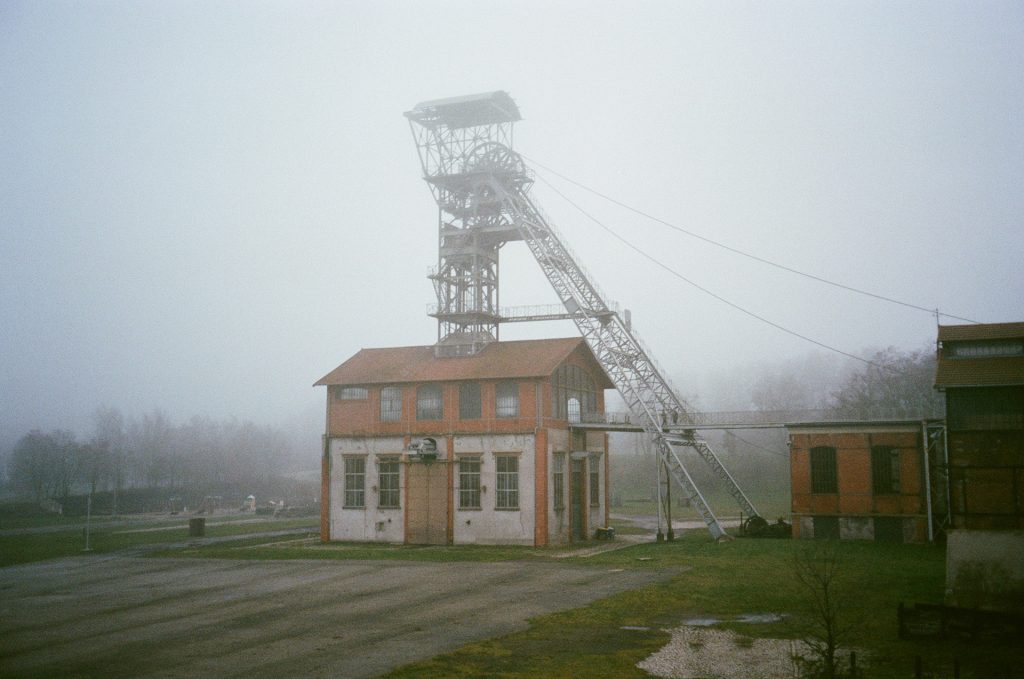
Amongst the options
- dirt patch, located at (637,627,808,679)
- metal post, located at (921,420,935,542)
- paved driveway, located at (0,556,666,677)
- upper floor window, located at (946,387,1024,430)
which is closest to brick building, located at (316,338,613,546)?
paved driveway, located at (0,556,666,677)

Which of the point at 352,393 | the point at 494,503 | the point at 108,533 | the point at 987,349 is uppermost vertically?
the point at 987,349

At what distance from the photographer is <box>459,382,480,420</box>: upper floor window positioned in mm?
36875

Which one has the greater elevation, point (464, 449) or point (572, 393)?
point (572, 393)

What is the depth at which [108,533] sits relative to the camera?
48.1 m

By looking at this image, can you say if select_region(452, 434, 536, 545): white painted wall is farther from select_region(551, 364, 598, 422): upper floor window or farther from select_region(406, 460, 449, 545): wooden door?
select_region(551, 364, 598, 422): upper floor window

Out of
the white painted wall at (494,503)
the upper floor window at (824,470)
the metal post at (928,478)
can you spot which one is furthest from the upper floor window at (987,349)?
the white painted wall at (494,503)

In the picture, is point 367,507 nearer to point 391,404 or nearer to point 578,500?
point 391,404

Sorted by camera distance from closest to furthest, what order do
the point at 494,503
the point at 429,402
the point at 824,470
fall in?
the point at 824,470 < the point at 494,503 < the point at 429,402

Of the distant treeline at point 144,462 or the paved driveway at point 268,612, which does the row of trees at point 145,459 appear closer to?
the distant treeline at point 144,462

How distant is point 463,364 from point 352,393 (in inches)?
236

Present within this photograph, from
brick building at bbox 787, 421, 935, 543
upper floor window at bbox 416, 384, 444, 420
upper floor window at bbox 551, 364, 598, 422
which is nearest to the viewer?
brick building at bbox 787, 421, 935, 543

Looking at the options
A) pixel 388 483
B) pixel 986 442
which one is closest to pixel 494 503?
pixel 388 483

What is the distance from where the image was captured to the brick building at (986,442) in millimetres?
18047

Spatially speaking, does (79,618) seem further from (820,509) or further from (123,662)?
(820,509)
